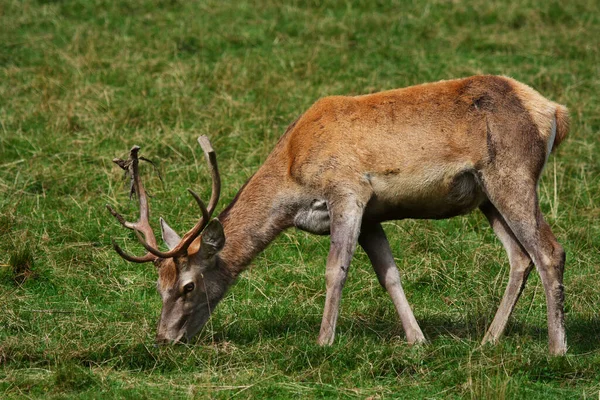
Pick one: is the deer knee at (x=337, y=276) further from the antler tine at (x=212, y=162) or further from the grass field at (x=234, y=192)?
the antler tine at (x=212, y=162)

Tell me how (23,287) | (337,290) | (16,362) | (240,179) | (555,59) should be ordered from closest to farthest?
(16,362) < (337,290) < (23,287) < (240,179) < (555,59)

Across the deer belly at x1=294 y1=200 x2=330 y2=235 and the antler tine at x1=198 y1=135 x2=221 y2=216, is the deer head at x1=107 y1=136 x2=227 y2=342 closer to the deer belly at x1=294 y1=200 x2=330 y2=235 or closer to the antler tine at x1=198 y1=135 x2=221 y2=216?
the antler tine at x1=198 y1=135 x2=221 y2=216

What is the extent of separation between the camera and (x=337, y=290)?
7.38m

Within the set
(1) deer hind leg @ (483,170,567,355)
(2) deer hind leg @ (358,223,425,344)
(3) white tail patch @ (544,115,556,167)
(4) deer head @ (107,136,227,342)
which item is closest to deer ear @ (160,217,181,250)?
(4) deer head @ (107,136,227,342)

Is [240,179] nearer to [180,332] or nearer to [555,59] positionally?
[180,332]

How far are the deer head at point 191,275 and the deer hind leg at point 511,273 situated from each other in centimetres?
205

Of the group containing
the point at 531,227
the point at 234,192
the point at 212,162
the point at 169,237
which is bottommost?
the point at 234,192

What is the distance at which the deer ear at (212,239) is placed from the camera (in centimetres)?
736

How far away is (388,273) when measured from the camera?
25.7 ft

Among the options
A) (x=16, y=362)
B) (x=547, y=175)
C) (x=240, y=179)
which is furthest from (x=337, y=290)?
(x=547, y=175)

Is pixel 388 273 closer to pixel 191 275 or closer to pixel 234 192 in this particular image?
pixel 191 275

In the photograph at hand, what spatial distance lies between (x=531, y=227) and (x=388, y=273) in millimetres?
1180

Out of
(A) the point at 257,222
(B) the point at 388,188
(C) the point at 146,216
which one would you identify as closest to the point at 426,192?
(B) the point at 388,188

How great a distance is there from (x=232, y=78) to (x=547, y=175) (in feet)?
13.6
